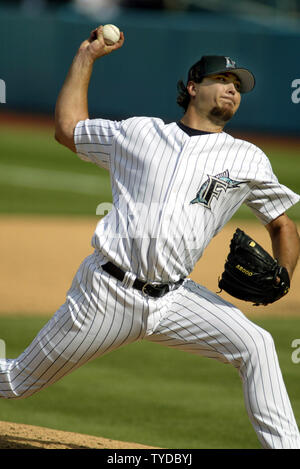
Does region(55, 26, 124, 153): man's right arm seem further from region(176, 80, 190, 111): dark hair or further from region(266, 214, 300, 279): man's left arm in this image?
region(266, 214, 300, 279): man's left arm

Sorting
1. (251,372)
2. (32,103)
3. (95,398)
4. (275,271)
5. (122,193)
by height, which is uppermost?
(122,193)

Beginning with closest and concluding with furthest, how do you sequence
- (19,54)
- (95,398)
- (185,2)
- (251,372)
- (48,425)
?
(251,372) < (48,425) < (95,398) < (19,54) < (185,2)

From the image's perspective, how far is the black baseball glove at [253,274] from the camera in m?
4.14

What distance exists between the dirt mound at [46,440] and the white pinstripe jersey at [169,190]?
123 centimetres

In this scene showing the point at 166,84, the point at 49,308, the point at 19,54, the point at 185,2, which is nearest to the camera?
the point at 49,308

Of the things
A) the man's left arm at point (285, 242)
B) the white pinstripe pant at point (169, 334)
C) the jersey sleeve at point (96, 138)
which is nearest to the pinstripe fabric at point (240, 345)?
the white pinstripe pant at point (169, 334)

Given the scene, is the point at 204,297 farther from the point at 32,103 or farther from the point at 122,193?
the point at 32,103

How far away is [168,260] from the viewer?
4.04 m

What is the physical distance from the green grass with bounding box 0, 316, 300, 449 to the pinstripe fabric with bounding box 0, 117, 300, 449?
138 centimetres

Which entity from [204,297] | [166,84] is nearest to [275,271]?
[204,297]

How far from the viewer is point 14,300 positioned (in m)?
8.88

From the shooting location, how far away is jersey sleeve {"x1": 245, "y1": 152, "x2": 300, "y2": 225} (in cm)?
418

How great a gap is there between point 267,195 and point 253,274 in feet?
1.31
